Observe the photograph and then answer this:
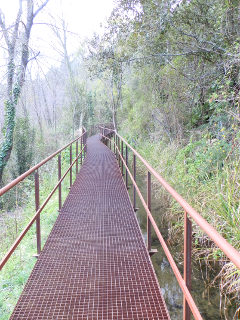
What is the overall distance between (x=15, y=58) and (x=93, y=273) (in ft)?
30.9

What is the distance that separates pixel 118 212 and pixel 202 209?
1295 millimetres

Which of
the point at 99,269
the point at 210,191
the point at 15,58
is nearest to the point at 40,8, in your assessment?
the point at 15,58

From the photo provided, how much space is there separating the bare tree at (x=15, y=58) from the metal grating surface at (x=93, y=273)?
707cm

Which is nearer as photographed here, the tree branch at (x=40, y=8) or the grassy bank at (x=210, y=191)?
the grassy bank at (x=210, y=191)

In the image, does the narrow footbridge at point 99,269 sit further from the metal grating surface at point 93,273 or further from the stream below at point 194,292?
the stream below at point 194,292

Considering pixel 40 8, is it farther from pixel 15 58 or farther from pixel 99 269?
pixel 99 269

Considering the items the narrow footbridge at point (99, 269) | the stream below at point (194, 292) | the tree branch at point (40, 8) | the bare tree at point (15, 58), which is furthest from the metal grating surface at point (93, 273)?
the tree branch at point (40, 8)

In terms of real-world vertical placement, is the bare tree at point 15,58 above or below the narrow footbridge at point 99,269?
above

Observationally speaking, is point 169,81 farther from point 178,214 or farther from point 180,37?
point 178,214

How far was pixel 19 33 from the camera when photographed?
32.6ft

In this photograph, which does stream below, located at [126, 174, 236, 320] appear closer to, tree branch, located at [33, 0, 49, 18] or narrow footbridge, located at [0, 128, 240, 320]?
narrow footbridge, located at [0, 128, 240, 320]

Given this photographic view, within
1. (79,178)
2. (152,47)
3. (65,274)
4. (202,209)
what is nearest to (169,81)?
(152,47)

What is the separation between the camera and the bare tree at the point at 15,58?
9.71m

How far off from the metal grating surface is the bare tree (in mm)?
7065
